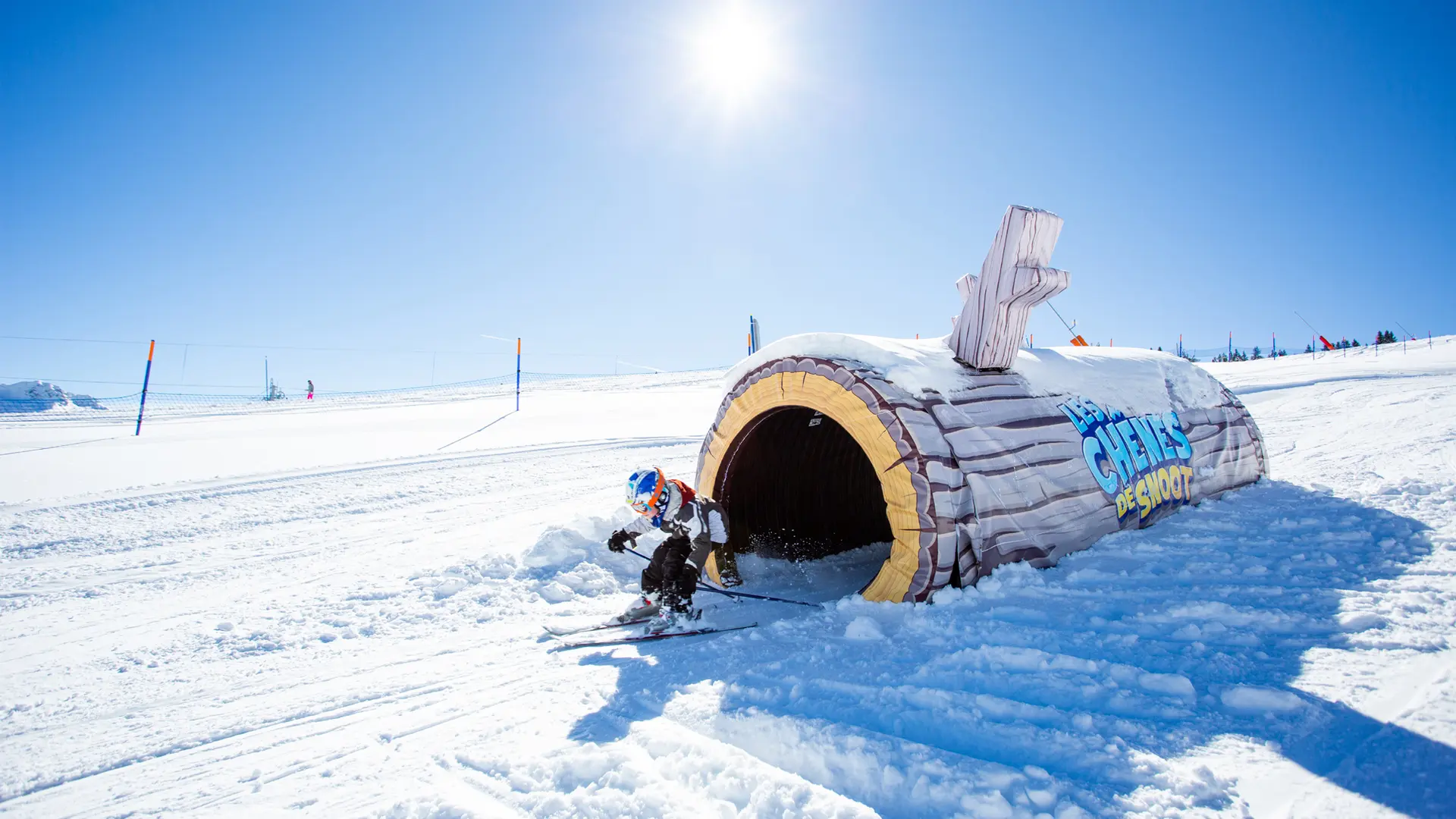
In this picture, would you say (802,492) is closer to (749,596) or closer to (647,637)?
(749,596)

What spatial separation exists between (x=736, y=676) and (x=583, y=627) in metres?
1.50

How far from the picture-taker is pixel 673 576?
4.95 metres

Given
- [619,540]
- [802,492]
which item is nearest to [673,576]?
[619,540]

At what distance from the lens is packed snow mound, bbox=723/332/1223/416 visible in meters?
4.84

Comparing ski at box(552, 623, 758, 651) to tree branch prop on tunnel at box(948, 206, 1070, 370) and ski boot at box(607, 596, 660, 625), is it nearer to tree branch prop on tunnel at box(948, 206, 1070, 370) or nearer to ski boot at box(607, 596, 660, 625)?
ski boot at box(607, 596, 660, 625)

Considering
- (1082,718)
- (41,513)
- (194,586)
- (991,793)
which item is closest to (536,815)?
(991,793)

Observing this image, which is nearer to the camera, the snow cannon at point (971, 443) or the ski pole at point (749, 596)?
the snow cannon at point (971, 443)

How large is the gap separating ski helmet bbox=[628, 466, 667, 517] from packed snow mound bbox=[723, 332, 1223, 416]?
1.24 metres

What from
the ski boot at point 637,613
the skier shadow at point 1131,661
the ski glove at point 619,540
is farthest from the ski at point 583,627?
the ski glove at point 619,540

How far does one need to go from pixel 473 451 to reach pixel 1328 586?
11676 mm

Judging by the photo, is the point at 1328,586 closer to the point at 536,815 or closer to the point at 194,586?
the point at 536,815

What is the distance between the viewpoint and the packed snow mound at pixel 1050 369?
4844 mm

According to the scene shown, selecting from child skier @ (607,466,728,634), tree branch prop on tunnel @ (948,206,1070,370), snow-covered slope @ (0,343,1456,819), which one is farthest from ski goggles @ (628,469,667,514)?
tree branch prop on tunnel @ (948,206,1070,370)

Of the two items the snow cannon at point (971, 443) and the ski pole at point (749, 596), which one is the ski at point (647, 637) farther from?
the snow cannon at point (971, 443)
